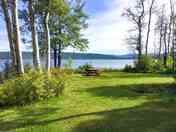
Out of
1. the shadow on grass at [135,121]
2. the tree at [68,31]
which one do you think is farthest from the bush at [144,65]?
the shadow on grass at [135,121]

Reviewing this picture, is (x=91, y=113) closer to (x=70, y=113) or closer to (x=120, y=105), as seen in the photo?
(x=70, y=113)

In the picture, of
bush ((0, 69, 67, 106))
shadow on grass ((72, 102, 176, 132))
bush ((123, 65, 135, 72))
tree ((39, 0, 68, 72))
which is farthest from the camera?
bush ((123, 65, 135, 72))

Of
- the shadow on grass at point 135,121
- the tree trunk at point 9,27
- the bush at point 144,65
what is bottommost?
the shadow on grass at point 135,121

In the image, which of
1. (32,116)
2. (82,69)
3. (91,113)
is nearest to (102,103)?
(91,113)

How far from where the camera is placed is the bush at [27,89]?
9.15 m

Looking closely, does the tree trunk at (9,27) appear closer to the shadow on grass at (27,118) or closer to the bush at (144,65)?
the shadow on grass at (27,118)

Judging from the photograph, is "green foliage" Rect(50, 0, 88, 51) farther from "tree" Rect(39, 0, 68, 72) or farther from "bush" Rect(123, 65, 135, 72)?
"tree" Rect(39, 0, 68, 72)

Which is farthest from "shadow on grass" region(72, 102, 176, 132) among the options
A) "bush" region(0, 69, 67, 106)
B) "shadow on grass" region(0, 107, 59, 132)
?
"bush" region(0, 69, 67, 106)

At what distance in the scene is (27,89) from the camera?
929 centimetres

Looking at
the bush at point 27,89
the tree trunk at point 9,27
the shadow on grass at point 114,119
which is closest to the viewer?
the shadow on grass at point 114,119

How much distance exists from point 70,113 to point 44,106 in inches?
46.4

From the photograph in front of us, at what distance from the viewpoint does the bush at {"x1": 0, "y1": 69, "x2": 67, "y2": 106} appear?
9.15m

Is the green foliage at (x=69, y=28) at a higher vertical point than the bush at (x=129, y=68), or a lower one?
higher

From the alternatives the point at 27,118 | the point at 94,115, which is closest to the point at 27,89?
the point at 27,118
